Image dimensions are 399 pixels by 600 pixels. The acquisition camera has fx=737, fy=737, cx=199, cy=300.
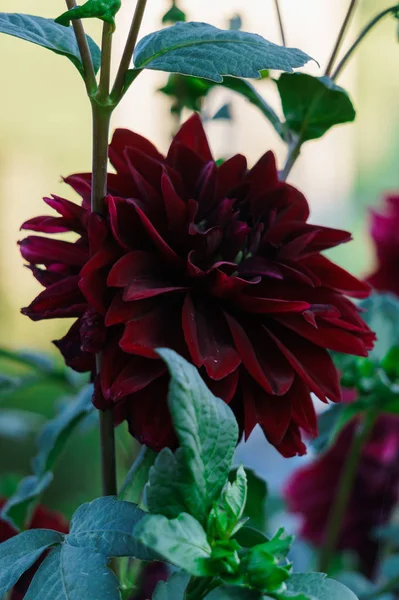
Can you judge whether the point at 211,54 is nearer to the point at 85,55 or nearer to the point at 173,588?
the point at 85,55

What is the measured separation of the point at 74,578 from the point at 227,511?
5cm

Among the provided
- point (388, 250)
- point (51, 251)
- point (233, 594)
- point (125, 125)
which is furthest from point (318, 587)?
point (125, 125)

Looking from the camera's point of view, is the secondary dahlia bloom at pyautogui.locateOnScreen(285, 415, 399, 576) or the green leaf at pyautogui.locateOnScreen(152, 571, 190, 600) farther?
the secondary dahlia bloom at pyautogui.locateOnScreen(285, 415, 399, 576)

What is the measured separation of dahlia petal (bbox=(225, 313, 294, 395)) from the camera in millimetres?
234

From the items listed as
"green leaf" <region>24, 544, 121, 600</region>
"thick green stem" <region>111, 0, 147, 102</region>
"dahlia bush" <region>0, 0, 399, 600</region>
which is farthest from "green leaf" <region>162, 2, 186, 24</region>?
"green leaf" <region>24, 544, 121, 600</region>

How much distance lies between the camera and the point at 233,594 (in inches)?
7.5

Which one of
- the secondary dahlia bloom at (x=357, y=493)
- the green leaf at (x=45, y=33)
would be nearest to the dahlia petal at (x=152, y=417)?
the green leaf at (x=45, y=33)

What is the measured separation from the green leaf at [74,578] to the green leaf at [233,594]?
26 mm

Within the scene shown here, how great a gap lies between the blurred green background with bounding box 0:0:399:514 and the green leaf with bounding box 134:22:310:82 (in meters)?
0.46

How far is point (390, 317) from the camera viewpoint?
0.47 meters

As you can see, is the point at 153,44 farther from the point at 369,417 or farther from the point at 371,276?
the point at 371,276

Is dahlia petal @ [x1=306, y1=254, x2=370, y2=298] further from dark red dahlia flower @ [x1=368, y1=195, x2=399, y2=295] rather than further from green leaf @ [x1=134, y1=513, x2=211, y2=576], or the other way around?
dark red dahlia flower @ [x1=368, y1=195, x2=399, y2=295]

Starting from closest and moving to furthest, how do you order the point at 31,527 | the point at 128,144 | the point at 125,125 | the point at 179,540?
the point at 179,540
the point at 128,144
the point at 31,527
the point at 125,125

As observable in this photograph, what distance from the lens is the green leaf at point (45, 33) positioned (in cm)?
23
